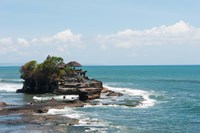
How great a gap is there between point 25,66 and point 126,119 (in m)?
52.5

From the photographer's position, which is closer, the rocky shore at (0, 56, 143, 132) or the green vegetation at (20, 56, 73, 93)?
the rocky shore at (0, 56, 143, 132)

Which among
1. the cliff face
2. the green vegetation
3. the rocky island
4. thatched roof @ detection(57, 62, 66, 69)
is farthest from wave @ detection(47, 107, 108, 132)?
thatched roof @ detection(57, 62, 66, 69)

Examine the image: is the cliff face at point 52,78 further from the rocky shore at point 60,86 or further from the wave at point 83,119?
the wave at point 83,119

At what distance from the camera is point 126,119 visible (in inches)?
2286

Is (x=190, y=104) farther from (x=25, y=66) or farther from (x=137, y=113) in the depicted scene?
(x=25, y=66)

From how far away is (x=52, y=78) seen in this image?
98.2 m

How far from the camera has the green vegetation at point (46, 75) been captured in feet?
324

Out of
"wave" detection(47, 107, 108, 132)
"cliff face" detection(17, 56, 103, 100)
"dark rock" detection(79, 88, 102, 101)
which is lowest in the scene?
"wave" detection(47, 107, 108, 132)

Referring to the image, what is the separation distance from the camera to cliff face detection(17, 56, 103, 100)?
95.2 m

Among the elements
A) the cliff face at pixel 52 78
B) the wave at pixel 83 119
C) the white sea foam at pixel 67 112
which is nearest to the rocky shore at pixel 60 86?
the cliff face at pixel 52 78

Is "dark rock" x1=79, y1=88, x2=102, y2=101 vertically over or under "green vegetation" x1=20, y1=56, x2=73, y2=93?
under

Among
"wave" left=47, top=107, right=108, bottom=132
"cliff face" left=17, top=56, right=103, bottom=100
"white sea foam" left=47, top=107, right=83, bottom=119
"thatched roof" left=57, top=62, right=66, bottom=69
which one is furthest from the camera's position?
"thatched roof" left=57, top=62, right=66, bottom=69

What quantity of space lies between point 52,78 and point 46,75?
2.34m

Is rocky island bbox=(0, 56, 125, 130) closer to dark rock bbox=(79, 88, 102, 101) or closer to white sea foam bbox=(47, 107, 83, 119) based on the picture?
dark rock bbox=(79, 88, 102, 101)
